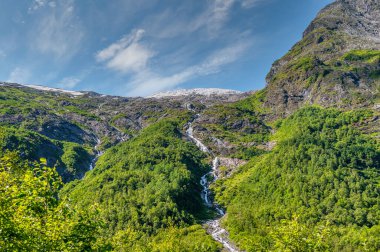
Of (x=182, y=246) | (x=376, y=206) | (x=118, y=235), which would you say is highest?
(x=118, y=235)

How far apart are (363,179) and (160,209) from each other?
12249cm

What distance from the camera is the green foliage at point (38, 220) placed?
64.2 feet

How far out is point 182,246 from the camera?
311ft

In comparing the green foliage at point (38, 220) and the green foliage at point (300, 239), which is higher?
the green foliage at point (38, 220)

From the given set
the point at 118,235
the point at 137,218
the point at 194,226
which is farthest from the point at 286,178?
the point at 118,235

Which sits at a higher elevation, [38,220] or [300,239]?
[38,220]

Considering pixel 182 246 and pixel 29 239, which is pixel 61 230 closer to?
pixel 29 239

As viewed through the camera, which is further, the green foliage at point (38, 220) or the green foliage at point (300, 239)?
the green foliage at point (300, 239)

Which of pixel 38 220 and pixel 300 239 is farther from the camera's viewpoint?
pixel 300 239

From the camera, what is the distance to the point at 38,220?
2142cm

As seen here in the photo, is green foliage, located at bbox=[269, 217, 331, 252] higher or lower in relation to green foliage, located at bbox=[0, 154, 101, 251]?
lower

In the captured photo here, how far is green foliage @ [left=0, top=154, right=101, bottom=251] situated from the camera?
64.2ft

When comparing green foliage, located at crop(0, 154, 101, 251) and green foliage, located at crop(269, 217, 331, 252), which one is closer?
green foliage, located at crop(0, 154, 101, 251)

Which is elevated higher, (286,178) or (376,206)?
(286,178)
